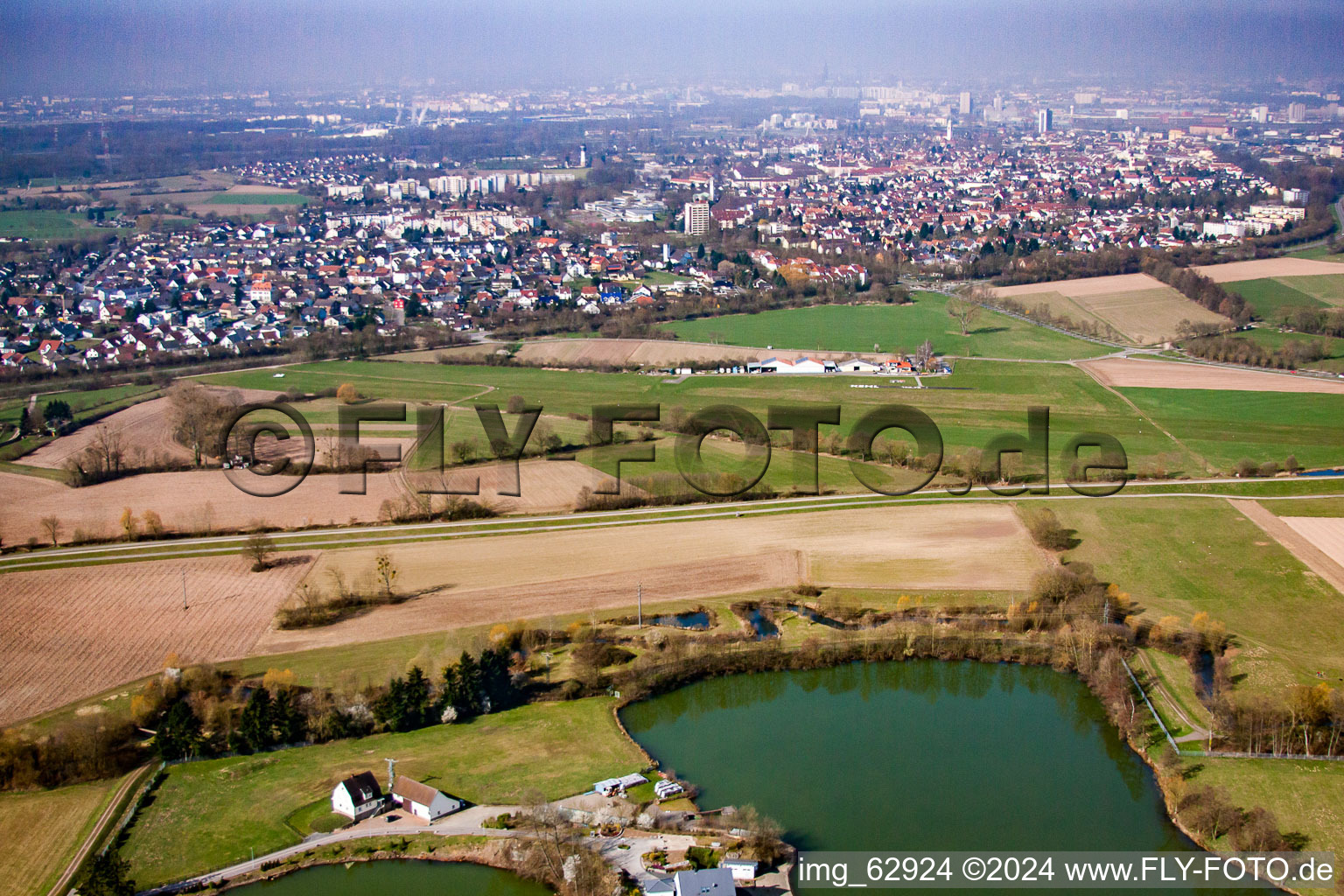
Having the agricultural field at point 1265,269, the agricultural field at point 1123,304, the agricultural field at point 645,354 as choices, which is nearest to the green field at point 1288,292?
the agricultural field at point 1265,269

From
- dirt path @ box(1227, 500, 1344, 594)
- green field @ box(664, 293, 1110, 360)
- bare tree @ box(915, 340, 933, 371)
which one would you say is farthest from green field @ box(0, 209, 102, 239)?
dirt path @ box(1227, 500, 1344, 594)

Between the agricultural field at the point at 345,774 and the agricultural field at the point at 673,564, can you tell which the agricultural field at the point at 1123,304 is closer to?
the agricultural field at the point at 673,564

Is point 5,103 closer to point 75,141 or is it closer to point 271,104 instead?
point 271,104

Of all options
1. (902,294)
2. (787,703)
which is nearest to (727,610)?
(787,703)

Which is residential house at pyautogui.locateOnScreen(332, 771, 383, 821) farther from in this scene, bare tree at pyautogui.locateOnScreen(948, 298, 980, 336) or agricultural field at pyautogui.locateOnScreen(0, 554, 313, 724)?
bare tree at pyautogui.locateOnScreen(948, 298, 980, 336)

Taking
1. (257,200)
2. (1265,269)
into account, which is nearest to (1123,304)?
(1265,269)

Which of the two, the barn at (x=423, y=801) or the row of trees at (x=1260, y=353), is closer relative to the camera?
the barn at (x=423, y=801)
